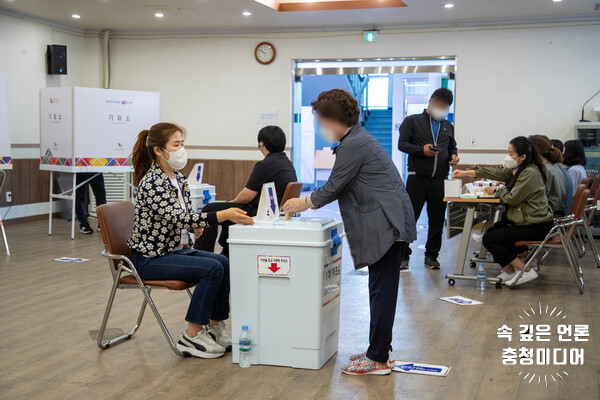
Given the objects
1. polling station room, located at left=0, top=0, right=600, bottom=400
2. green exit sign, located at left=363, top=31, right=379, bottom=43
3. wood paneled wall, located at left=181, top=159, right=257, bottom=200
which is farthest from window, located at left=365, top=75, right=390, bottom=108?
wood paneled wall, located at left=181, top=159, right=257, bottom=200

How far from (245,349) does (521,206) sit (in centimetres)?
291

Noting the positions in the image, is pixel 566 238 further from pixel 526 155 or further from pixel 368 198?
pixel 368 198

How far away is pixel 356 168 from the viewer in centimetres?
324

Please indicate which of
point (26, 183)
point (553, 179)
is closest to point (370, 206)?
point (553, 179)

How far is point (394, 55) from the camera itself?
9.74 meters

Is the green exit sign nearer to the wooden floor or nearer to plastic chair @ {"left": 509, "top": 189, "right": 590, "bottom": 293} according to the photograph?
the wooden floor

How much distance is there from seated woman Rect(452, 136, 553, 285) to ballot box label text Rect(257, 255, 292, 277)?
2.59 m

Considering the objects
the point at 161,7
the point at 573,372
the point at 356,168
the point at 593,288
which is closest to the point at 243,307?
the point at 356,168

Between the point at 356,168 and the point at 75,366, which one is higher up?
the point at 356,168

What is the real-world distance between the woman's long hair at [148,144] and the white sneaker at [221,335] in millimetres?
920

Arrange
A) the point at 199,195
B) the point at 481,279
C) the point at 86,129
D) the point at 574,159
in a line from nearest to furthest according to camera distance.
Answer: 1. the point at 481,279
2. the point at 199,195
3. the point at 574,159
4. the point at 86,129

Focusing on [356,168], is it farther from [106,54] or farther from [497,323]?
[106,54]

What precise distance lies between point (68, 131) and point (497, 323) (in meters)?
5.66

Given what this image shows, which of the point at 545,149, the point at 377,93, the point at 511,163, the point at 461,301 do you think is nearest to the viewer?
the point at 461,301
